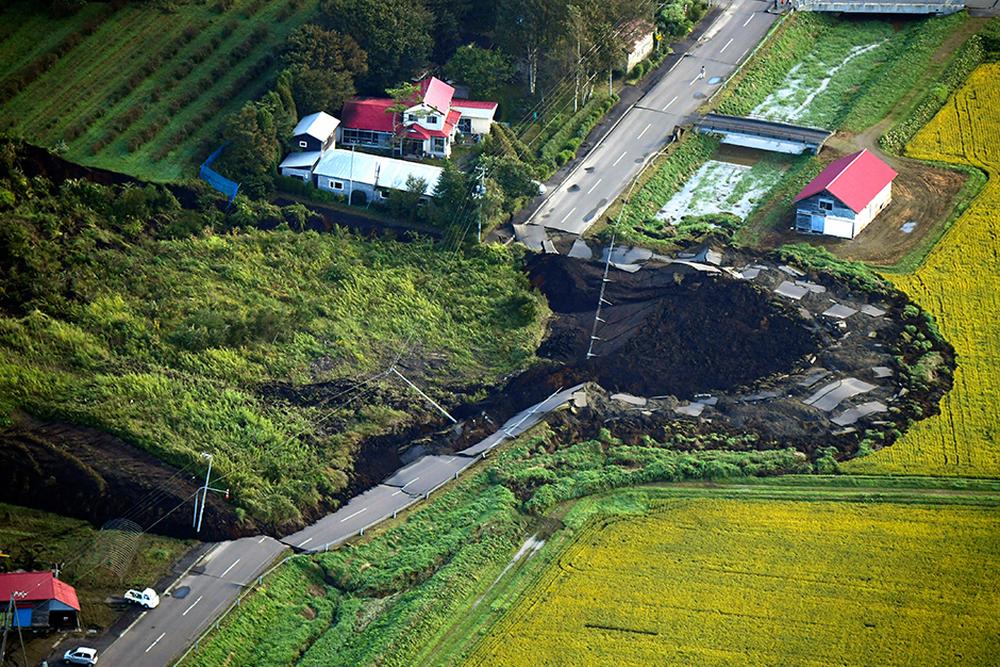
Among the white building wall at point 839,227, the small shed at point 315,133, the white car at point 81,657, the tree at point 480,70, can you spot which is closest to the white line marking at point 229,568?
the white car at point 81,657

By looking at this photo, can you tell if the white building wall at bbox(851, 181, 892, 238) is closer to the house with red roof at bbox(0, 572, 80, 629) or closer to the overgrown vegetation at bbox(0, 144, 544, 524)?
the overgrown vegetation at bbox(0, 144, 544, 524)

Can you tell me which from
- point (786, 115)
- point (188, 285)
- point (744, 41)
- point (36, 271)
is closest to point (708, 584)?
point (188, 285)

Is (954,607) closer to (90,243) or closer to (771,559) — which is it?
(771,559)

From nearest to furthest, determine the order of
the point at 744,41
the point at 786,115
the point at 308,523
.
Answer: the point at 308,523, the point at 786,115, the point at 744,41

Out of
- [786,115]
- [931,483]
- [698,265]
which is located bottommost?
[931,483]

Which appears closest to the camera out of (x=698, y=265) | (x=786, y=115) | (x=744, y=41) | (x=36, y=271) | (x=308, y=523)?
(x=308, y=523)

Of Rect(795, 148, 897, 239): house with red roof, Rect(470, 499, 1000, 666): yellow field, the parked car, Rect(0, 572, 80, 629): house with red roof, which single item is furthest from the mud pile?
Rect(0, 572, 80, 629): house with red roof
